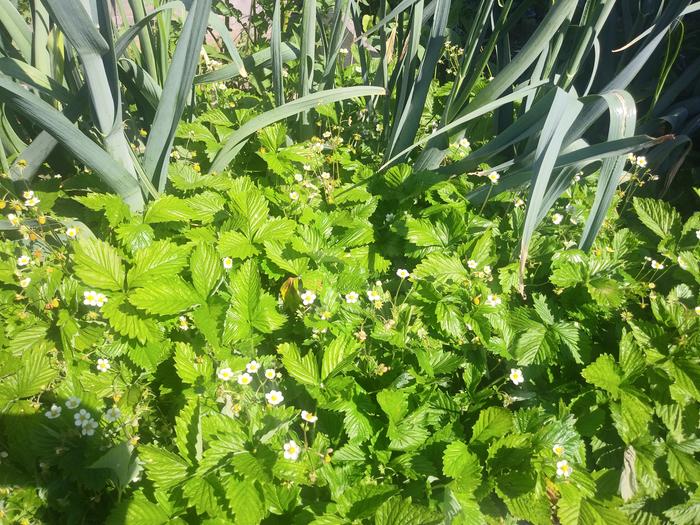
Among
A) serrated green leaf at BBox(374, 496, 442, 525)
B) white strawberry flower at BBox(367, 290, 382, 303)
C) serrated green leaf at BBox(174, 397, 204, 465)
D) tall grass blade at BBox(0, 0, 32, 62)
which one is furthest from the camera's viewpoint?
tall grass blade at BBox(0, 0, 32, 62)

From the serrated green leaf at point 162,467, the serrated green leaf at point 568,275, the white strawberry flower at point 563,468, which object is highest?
the serrated green leaf at point 568,275

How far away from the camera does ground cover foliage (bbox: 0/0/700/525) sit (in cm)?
145

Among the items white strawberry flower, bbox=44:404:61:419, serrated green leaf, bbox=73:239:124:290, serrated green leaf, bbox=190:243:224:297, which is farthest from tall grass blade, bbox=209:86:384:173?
white strawberry flower, bbox=44:404:61:419

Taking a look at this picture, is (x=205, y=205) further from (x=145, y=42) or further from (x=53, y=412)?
(x=53, y=412)

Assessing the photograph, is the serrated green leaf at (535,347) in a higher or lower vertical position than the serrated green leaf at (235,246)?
lower

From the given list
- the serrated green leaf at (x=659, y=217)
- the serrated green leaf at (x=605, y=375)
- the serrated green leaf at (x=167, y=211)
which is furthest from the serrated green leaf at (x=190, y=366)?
the serrated green leaf at (x=659, y=217)

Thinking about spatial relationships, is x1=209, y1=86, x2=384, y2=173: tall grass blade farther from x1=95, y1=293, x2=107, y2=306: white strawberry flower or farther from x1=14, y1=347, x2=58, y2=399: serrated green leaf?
x1=14, y1=347, x2=58, y2=399: serrated green leaf

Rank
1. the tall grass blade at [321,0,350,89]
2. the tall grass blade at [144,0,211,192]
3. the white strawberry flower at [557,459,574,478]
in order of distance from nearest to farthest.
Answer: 1. the white strawberry flower at [557,459,574,478]
2. the tall grass blade at [144,0,211,192]
3. the tall grass blade at [321,0,350,89]

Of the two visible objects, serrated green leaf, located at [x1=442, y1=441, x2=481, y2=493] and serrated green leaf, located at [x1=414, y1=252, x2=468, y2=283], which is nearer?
serrated green leaf, located at [x1=442, y1=441, x2=481, y2=493]

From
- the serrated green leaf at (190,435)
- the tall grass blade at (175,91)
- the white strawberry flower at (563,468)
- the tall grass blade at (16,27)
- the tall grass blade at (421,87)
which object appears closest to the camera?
the serrated green leaf at (190,435)

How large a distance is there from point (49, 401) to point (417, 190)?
59.9 inches

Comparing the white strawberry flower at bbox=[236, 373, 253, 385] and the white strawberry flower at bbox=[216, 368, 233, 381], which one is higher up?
the white strawberry flower at bbox=[216, 368, 233, 381]

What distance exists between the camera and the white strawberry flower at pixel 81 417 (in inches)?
57.5

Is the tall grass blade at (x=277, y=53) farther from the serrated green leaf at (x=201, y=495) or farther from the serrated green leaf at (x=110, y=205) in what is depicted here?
the serrated green leaf at (x=201, y=495)
